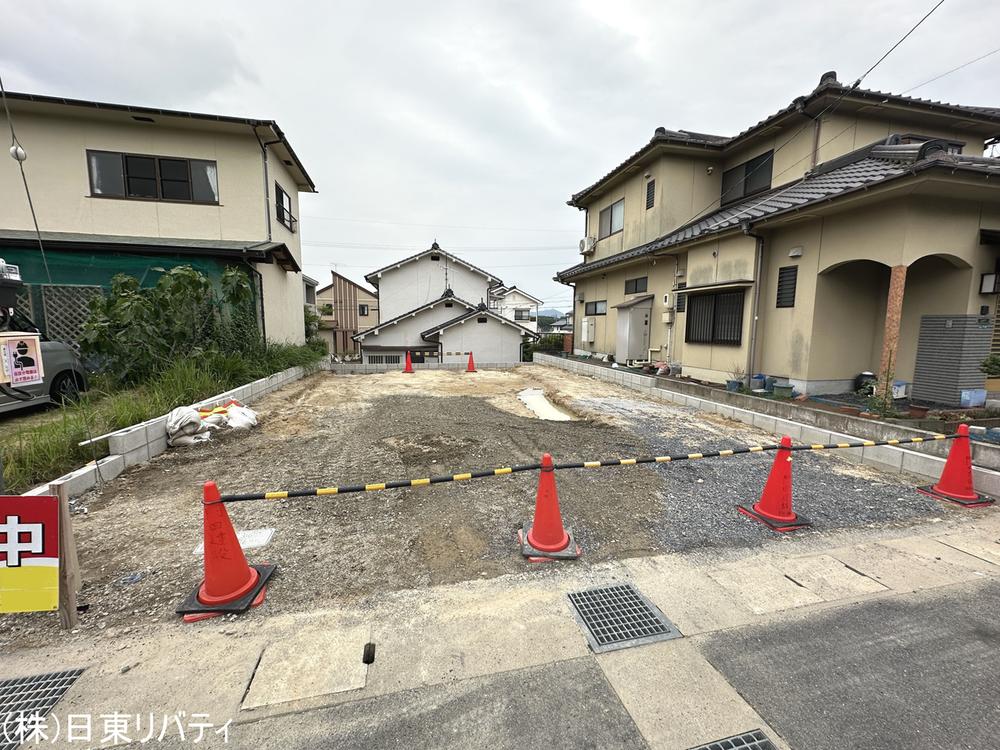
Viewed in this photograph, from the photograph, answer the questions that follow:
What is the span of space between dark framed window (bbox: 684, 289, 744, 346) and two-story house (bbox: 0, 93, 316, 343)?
10.6 m

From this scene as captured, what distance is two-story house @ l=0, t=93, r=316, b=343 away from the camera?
32.1ft

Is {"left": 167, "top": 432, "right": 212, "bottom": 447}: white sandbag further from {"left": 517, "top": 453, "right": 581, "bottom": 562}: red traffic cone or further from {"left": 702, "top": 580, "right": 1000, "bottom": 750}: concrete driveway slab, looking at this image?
{"left": 702, "top": 580, "right": 1000, "bottom": 750}: concrete driveway slab

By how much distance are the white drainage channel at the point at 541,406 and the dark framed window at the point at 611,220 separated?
7738mm

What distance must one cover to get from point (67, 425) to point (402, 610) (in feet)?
14.3

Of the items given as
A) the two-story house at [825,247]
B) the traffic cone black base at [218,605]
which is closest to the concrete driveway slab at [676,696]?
the traffic cone black base at [218,605]

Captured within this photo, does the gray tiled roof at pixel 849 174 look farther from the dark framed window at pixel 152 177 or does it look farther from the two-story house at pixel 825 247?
the dark framed window at pixel 152 177

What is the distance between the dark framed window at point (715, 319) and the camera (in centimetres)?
898

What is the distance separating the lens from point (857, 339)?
25.6ft

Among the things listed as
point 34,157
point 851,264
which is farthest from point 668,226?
point 34,157

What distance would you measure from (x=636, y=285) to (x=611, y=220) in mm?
3594

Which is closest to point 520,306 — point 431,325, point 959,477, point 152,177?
point 431,325

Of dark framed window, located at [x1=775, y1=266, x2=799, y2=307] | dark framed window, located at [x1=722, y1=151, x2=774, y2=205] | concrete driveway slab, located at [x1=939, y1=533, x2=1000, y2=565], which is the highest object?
dark framed window, located at [x1=722, y1=151, x2=774, y2=205]

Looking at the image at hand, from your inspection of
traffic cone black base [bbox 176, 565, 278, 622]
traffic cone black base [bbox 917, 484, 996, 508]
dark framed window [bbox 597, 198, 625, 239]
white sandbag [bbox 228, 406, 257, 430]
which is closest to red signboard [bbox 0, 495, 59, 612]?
traffic cone black base [bbox 176, 565, 278, 622]

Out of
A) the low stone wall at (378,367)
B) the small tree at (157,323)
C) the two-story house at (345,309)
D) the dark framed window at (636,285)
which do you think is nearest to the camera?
the small tree at (157,323)
